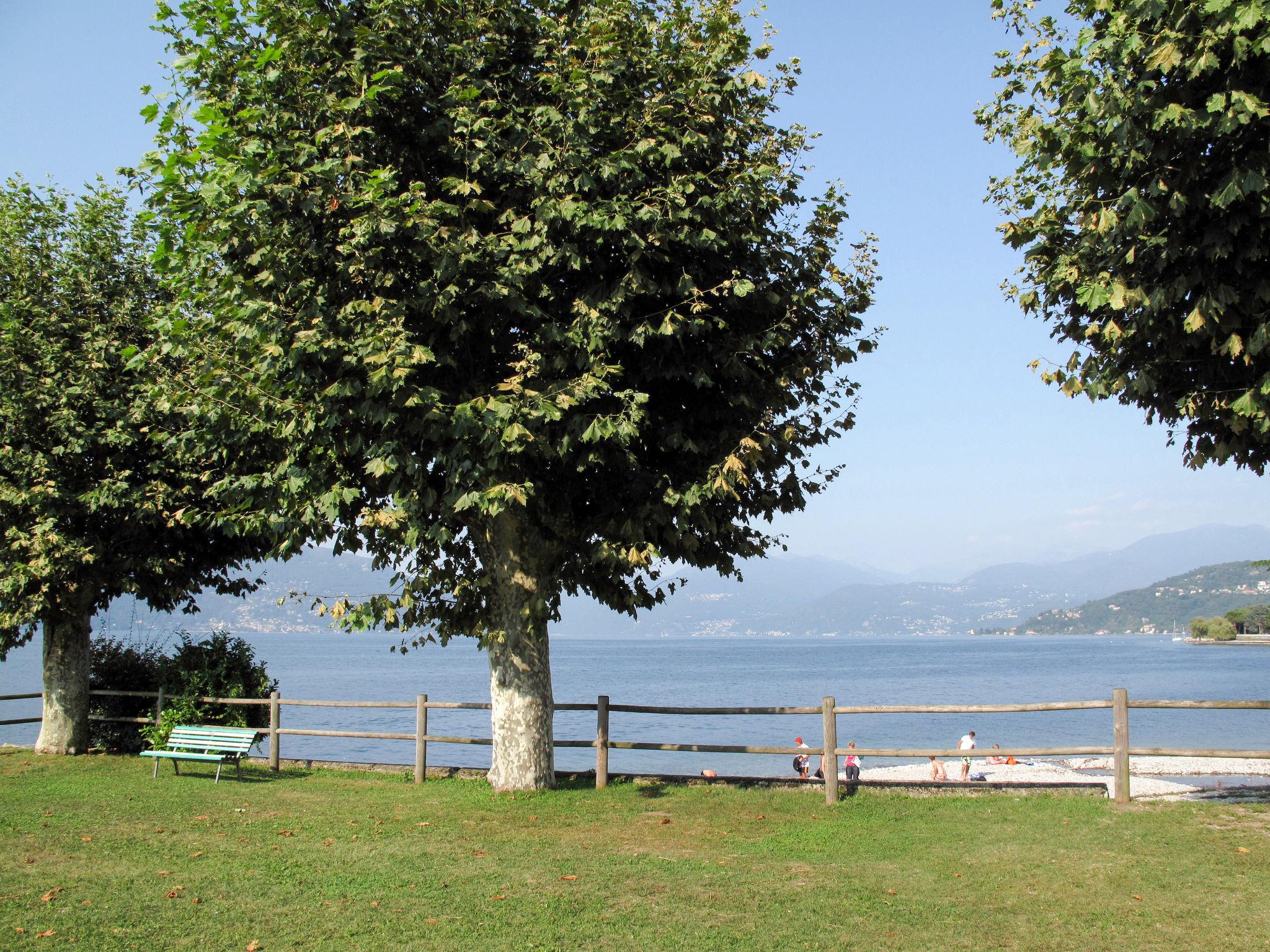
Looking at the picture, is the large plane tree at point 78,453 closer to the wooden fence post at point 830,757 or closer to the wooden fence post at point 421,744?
the wooden fence post at point 421,744

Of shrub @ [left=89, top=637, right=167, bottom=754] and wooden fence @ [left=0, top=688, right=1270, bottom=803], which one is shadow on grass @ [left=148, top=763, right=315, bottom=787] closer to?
wooden fence @ [left=0, top=688, right=1270, bottom=803]

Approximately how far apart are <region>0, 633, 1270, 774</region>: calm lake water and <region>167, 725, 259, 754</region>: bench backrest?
2047 cm

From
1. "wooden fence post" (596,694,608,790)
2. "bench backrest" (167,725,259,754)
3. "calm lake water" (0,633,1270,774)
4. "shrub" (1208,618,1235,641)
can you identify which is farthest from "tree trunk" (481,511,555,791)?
"shrub" (1208,618,1235,641)

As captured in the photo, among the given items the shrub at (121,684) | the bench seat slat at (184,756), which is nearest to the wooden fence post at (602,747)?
the bench seat slat at (184,756)

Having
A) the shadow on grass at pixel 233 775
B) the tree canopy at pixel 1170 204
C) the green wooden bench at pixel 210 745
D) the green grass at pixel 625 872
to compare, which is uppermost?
the tree canopy at pixel 1170 204

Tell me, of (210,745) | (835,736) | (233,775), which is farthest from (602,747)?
(233,775)

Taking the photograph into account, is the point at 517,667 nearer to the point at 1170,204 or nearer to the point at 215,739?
the point at 215,739

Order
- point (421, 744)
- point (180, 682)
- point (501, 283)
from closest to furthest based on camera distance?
point (501, 283) < point (421, 744) < point (180, 682)

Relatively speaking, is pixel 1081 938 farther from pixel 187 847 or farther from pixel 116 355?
pixel 116 355

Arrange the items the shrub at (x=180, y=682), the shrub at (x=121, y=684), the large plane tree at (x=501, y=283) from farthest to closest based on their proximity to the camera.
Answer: the shrub at (x=121, y=684), the shrub at (x=180, y=682), the large plane tree at (x=501, y=283)

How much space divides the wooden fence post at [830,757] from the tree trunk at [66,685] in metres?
14.2

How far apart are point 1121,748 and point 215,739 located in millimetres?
13061

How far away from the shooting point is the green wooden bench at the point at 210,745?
48.0 ft

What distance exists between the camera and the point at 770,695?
81562 mm
